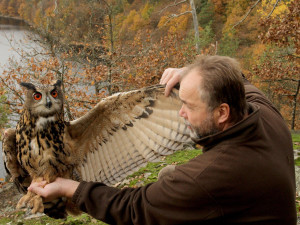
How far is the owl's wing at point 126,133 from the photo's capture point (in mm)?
2340

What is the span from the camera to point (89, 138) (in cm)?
294

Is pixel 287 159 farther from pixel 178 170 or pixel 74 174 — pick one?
pixel 74 174

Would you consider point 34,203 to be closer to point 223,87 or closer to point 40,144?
point 40,144

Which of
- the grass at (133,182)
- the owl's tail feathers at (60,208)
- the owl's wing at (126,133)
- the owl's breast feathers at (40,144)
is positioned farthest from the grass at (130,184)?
the owl's breast feathers at (40,144)

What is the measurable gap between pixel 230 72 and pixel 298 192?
391cm

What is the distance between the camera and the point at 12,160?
282 centimetres

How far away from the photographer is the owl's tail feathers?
2.90m

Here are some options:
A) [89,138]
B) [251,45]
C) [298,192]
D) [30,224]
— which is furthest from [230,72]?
[251,45]

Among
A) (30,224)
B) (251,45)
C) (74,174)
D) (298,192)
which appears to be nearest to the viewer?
(74,174)

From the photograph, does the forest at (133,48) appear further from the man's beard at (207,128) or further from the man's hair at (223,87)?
the man's beard at (207,128)

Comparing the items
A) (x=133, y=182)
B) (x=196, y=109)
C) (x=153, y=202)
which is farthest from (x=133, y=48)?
(x=153, y=202)

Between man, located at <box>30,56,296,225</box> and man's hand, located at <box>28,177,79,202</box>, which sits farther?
man's hand, located at <box>28,177,79,202</box>

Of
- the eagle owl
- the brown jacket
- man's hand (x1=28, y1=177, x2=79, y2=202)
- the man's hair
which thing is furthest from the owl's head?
the man's hair

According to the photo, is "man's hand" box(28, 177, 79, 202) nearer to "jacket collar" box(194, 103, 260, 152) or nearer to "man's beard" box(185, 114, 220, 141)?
"man's beard" box(185, 114, 220, 141)
